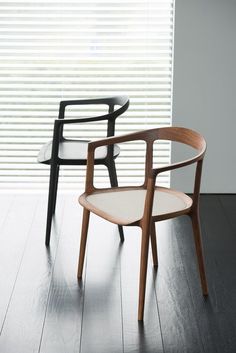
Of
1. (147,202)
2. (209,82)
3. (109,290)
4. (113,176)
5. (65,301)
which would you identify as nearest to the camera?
(147,202)

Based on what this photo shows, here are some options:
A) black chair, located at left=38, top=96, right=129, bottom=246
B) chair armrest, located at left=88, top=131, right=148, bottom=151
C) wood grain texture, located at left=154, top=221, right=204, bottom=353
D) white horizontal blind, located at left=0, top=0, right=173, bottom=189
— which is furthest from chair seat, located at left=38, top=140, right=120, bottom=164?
white horizontal blind, located at left=0, top=0, right=173, bottom=189

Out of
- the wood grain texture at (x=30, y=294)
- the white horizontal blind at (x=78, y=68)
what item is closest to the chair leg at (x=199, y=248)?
the wood grain texture at (x=30, y=294)

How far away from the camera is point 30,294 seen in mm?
3547

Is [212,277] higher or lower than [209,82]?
lower

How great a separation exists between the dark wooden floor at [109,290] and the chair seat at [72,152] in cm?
45

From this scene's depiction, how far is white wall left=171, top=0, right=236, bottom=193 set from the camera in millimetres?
4891

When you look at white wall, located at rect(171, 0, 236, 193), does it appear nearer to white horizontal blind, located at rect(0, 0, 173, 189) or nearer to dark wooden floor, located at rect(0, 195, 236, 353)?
white horizontal blind, located at rect(0, 0, 173, 189)

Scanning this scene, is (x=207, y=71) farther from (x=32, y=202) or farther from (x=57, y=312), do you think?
(x=57, y=312)

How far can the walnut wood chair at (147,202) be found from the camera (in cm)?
325

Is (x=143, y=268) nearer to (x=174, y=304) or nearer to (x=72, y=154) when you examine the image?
(x=174, y=304)

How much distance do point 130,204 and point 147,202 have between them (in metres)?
0.30

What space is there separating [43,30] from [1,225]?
133cm

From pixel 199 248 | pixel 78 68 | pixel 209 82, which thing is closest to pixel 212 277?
pixel 199 248

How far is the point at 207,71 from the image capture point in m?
4.97
